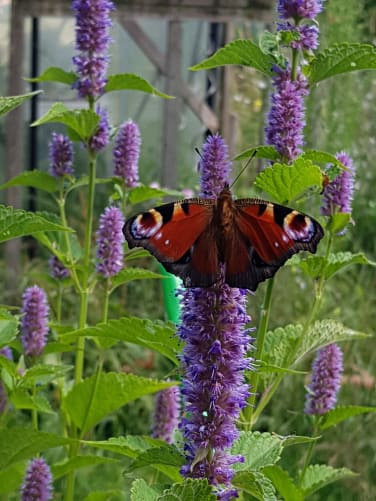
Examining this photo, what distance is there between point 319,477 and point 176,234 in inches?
42.6

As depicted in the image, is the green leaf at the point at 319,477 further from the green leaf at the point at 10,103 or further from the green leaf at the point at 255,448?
the green leaf at the point at 10,103

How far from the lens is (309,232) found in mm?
1643

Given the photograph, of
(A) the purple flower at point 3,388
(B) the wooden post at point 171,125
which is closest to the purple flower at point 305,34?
(A) the purple flower at point 3,388

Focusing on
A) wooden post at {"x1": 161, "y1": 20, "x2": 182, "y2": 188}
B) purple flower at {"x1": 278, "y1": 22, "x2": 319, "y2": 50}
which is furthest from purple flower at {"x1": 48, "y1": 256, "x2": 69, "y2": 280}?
wooden post at {"x1": 161, "y1": 20, "x2": 182, "y2": 188}

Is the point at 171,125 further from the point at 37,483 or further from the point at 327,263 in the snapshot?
the point at 37,483

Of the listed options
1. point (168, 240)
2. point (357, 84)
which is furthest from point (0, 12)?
point (168, 240)

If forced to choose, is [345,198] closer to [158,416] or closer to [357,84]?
[158,416]

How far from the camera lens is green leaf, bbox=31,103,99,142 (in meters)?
2.43

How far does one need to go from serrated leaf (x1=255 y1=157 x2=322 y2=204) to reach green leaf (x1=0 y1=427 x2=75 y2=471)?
731mm

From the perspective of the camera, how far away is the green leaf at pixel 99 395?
243 centimetres

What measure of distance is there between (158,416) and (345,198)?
869mm

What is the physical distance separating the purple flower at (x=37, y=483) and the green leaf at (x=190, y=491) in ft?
2.85

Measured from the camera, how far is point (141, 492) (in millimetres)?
1665

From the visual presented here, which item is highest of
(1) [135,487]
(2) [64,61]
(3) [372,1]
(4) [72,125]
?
(3) [372,1]
